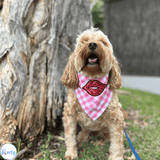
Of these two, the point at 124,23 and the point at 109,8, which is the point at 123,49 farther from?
the point at 109,8

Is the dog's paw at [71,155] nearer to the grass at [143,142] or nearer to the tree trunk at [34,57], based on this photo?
the grass at [143,142]

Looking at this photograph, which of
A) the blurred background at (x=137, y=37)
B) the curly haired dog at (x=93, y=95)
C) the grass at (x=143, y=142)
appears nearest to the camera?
the curly haired dog at (x=93, y=95)

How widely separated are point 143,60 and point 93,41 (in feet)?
23.3

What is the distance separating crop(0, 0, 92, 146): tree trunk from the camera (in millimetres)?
2377

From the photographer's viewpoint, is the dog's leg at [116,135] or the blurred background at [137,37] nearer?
the dog's leg at [116,135]

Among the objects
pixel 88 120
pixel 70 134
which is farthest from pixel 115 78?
pixel 70 134

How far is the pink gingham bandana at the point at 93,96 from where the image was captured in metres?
2.24

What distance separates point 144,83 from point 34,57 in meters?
6.92

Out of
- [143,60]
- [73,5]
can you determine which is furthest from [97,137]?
[143,60]

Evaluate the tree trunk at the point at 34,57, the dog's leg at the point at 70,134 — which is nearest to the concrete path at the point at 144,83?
the tree trunk at the point at 34,57

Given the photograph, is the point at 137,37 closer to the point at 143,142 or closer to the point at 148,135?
the point at 148,135

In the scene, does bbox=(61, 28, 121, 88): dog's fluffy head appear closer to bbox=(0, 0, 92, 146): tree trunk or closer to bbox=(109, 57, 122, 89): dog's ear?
bbox=(109, 57, 122, 89): dog's ear

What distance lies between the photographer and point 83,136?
2.79 m

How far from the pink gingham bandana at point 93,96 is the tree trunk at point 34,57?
797 mm
